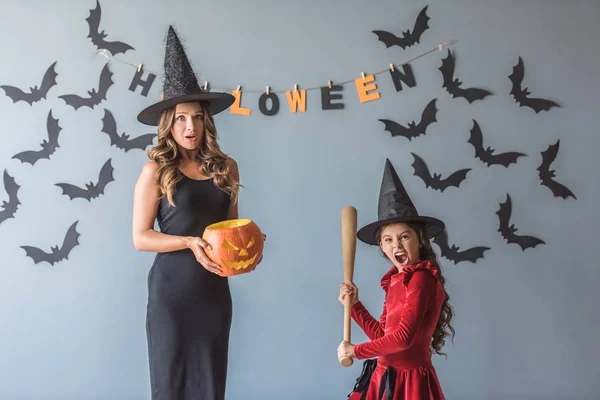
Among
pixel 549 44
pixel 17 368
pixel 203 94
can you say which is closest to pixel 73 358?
pixel 17 368

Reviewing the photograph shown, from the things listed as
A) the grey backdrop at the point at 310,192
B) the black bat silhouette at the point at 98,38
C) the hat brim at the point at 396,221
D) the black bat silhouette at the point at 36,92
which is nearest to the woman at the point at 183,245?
the hat brim at the point at 396,221

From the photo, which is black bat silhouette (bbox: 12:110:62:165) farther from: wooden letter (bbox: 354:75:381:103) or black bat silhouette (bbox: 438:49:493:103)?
black bat silhouette (bbox: 438:49:493:103)

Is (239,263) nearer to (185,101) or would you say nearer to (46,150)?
(185,101)

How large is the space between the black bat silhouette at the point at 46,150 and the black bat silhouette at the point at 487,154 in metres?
2.13

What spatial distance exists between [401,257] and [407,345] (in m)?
0.34

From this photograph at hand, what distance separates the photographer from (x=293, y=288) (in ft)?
10.8

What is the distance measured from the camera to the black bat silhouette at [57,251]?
10.6 feet

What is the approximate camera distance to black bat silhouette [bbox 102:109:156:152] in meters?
3.27

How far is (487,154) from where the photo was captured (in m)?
3.34

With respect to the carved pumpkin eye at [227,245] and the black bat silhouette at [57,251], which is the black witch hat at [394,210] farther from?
the black bat silhouette at [57,251]

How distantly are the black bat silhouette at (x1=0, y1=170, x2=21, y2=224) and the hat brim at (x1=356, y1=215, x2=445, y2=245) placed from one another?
1846 mm

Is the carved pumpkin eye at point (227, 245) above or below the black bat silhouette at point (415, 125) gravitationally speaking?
below

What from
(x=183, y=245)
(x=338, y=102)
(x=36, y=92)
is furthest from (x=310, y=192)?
(x=36, y=92)

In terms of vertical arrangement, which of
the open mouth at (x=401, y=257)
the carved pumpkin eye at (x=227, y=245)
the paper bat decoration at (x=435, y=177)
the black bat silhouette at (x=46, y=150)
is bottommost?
the open mouth at (x=401, y=257)
